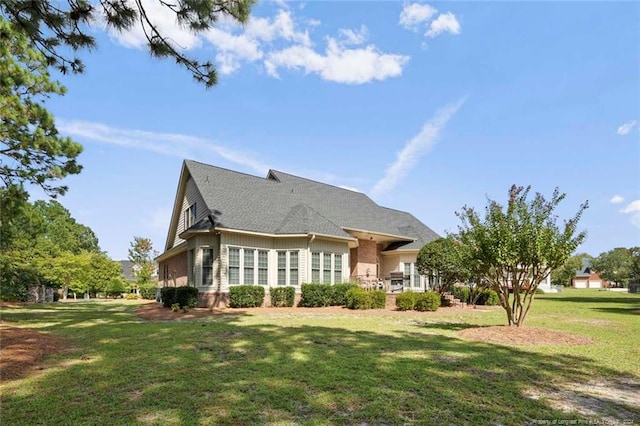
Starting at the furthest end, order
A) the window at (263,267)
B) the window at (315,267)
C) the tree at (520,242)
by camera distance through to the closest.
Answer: the window at (315,267) < the window at (263,267) < the tree at (520,242)

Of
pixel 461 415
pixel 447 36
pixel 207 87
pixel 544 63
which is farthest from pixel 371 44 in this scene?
pixel 461 415

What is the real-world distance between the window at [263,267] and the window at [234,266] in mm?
1152

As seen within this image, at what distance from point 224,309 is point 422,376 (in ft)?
44.7

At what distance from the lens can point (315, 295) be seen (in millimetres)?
19297

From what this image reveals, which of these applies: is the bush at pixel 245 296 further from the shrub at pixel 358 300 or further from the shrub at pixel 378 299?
the shrub at pixel 378 299

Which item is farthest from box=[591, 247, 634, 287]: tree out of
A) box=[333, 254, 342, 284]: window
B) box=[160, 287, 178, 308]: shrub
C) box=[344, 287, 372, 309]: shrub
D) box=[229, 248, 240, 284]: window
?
box=[160, 287, 178, 308]: shrub

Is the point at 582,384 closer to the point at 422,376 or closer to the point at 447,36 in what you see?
the point at 422,376

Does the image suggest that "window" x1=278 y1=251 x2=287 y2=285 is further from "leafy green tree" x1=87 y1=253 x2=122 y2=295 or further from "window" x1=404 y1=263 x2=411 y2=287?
"leafy green tree" x1=87 y1=253 x2=122 y2=295

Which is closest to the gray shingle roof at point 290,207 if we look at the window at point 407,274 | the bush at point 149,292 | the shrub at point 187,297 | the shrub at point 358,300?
the window at point 407,274

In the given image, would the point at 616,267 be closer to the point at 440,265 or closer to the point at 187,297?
the point at 440,265

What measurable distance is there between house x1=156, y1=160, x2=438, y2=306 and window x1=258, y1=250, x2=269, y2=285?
0.17 ft

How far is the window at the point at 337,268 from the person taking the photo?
21.1 meters

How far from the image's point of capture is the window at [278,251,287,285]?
20281mm

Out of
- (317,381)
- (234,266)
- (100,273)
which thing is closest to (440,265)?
(234,266)
